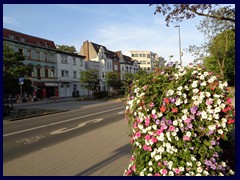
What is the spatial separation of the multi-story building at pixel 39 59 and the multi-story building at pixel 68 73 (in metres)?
1.60

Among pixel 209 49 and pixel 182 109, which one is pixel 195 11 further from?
pixel 209 49

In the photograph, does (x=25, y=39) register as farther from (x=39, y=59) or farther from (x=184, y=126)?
(x=184, y=126)

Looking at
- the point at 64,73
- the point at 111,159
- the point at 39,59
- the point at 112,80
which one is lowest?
the point at 111,159

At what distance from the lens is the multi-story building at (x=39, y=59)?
40000 millimetres

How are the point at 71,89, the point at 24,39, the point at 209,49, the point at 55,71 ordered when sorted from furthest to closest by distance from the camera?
1. the point at 71,89
2. the point at 55,71
3. the point at 24,39
4. the point at 209,49

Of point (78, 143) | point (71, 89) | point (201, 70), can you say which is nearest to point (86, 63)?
point (71, 89)

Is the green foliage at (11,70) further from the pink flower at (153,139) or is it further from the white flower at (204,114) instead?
the white flower at (204,114)

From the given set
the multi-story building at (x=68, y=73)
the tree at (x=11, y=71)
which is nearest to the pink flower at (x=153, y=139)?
the tree at (x=11, y=71)

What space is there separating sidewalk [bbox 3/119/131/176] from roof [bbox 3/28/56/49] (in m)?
36.4

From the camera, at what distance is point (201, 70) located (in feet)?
12.7

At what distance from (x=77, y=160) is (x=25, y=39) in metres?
40.9

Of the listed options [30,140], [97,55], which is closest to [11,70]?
[30,140]

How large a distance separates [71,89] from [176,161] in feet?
164

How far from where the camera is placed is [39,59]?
4403cm
